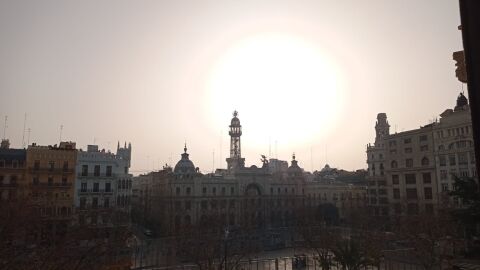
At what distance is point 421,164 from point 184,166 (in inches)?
1666

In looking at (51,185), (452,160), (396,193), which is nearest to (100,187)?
(51,185)

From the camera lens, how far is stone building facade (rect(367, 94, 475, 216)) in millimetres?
54625

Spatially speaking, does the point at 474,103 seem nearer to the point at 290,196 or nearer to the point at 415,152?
the point at 415,152

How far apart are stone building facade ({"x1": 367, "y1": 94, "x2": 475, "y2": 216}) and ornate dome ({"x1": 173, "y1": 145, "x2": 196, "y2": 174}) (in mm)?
34461

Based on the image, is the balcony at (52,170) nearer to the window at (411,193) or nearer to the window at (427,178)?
the window at (411,193)

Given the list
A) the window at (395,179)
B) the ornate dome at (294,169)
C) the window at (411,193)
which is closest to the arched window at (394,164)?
the window at (395,179)

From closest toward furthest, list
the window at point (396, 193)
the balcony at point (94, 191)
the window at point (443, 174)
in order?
the balcony at point (94, 191) → the window at point (443, 174) → the window at point (396, 193)

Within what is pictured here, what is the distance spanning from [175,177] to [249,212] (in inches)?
623

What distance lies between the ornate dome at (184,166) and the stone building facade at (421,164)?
3446 cm

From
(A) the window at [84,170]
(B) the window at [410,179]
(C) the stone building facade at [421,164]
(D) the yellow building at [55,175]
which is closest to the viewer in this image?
(D) the yellow building at [55,175]

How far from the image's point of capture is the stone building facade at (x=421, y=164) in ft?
179

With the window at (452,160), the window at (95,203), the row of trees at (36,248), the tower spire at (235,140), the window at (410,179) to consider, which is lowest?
the row of trees at (36,248)

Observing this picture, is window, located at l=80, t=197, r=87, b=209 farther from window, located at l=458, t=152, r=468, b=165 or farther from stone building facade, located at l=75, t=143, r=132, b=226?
window, located at l=458, t=152, r=468, b=165

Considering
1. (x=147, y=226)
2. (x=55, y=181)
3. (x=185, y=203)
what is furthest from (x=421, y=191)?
(x=55, y=181)
